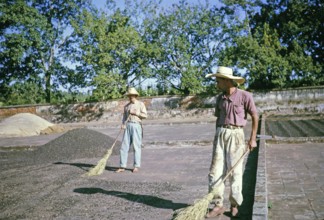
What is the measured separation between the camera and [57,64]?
1102 inches

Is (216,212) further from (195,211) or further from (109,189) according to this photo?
(109,189)

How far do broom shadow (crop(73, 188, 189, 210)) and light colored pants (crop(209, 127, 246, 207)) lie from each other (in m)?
0.88

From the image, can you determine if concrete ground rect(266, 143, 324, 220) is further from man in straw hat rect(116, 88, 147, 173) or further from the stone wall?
the stone wall

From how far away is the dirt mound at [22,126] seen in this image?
18.1m

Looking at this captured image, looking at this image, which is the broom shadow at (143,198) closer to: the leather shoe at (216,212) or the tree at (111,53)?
the leather shoe at (216,212)

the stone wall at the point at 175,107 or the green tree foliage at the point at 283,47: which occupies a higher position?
the green tree foliage at the point at 283,47


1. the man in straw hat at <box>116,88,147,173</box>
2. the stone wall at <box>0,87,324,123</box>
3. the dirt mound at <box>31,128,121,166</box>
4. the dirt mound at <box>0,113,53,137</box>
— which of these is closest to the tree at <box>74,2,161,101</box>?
the stone wall at <box>0,87,324,123</box>

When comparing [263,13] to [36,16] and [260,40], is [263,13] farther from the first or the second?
[36,16]

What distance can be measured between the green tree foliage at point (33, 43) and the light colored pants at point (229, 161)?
23841mm

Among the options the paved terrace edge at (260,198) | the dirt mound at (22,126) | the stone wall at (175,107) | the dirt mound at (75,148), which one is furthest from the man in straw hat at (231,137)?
the stone wall at (175,107)

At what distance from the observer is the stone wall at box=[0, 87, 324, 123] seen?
72.1 ft

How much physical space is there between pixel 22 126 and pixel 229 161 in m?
17.1

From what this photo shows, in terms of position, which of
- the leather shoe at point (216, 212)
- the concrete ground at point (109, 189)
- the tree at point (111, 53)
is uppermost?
the tree at point (111, 53)

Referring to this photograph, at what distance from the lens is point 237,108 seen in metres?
4.46
